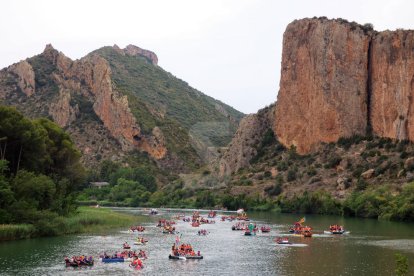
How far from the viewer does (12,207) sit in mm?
66312

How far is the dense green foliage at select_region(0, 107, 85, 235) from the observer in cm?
6744

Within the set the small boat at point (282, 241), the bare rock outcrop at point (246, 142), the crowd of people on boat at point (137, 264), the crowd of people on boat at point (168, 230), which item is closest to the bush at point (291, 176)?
the bare rock outcrop at point (246, 142)

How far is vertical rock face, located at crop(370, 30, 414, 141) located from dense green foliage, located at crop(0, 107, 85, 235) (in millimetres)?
73678

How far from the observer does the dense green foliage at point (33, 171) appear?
6744 cm

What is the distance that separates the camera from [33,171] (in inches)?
2977

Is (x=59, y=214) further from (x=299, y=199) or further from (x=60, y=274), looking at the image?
(x=299, y=199)

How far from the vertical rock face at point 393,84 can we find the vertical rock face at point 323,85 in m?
3.14

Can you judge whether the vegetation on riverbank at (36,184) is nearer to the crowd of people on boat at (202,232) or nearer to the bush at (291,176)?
the crowd of people on boat at (202,232)

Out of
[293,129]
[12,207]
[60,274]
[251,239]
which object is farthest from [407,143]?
[60,274]

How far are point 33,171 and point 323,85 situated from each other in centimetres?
9360

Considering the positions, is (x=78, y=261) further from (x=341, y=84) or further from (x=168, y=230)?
(x=341, y=84)

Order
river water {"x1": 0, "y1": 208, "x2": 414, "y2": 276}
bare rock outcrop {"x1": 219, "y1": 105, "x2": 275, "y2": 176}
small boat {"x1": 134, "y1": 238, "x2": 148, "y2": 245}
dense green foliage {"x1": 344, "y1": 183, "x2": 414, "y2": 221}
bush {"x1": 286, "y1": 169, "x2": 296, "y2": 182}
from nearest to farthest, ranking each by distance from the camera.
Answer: river water {"x1": 0, "y1": 208, "x2": 414, "y2": 276}
small boat {"x1": 134, "y1": 238, "x2": 148, "y2": 245}
dense green foliage {"x1": 344, "y1": 183, "x2": 414, "y2": 221}
bush {"x1": 286, "y1": 169, "x2": 296, "y2": 182}
bare rock outcrop {"x1": 219, "y1": 105, "x2": 275, "y2": 176}

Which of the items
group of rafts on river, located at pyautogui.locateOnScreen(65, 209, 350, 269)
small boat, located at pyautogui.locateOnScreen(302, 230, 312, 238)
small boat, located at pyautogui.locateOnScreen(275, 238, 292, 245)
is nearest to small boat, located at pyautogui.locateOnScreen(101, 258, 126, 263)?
group of rafts on river, located at pyautogui.locateOnScreen(65, 209, 350, 269)

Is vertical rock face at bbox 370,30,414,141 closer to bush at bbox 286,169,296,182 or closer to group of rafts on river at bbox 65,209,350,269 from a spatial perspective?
bush at bbox 286,169,296,182
